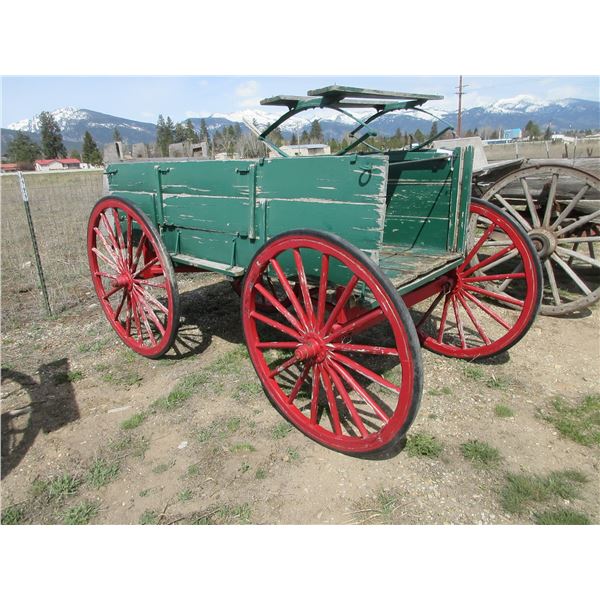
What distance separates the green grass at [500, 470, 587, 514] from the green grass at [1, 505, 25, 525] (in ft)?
8.22

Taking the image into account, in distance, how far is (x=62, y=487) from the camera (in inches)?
96.4

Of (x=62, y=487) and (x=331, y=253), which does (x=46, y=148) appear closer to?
(x=62, y=487)

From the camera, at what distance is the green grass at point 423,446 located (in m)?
2.63

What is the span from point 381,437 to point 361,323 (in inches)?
23.3

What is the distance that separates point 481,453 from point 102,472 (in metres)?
2.24

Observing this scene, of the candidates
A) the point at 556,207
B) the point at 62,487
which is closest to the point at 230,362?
the point at 62,487

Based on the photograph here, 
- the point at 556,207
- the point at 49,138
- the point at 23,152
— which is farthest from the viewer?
the point at 49,138

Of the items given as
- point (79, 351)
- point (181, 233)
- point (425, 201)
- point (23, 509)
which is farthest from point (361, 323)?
point (79, 351)

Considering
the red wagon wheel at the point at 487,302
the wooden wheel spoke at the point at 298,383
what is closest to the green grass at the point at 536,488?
the red wagon wheel at the point at 487,302

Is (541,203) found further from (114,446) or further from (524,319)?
(114,446)

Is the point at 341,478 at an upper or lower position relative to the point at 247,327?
lower

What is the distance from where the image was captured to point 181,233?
337 centimetres

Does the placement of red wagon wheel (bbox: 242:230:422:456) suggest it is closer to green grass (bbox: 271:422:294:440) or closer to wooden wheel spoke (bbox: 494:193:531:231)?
green grass (bbox: 271:422:294:440)

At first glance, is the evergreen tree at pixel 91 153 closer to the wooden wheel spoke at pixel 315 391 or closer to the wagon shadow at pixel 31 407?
the wagon shadow at pixel 31 407
